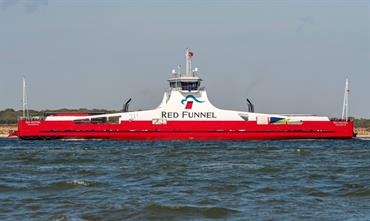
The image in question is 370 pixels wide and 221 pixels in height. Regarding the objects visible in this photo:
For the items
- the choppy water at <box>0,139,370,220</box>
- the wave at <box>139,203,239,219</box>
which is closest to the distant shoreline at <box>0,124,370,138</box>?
the choppy water at <box>0,139,370,220</box>

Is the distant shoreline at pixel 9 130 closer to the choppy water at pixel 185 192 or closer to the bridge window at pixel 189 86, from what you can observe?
the bridge window at pixel 189 86

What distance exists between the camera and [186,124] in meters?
65.1

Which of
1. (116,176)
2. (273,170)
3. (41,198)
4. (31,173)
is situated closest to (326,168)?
(273,170)

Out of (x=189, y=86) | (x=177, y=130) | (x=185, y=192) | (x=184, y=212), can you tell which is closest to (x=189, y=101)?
(x=189, y=86)

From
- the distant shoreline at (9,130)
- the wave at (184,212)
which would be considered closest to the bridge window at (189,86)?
the wave at (184,212)

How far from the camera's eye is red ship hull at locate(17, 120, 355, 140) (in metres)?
64.5

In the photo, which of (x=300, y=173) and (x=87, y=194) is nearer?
(x=87, y=194)

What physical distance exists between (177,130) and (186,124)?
977 millimetres

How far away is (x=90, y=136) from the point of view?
64250mm

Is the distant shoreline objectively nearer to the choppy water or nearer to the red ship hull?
the red ship hull

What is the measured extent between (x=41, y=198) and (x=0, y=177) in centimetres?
615

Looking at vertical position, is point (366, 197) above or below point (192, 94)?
below

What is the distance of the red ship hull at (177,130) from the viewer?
64.5 meters

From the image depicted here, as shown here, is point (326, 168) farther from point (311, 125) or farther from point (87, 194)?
point (311, 125)
